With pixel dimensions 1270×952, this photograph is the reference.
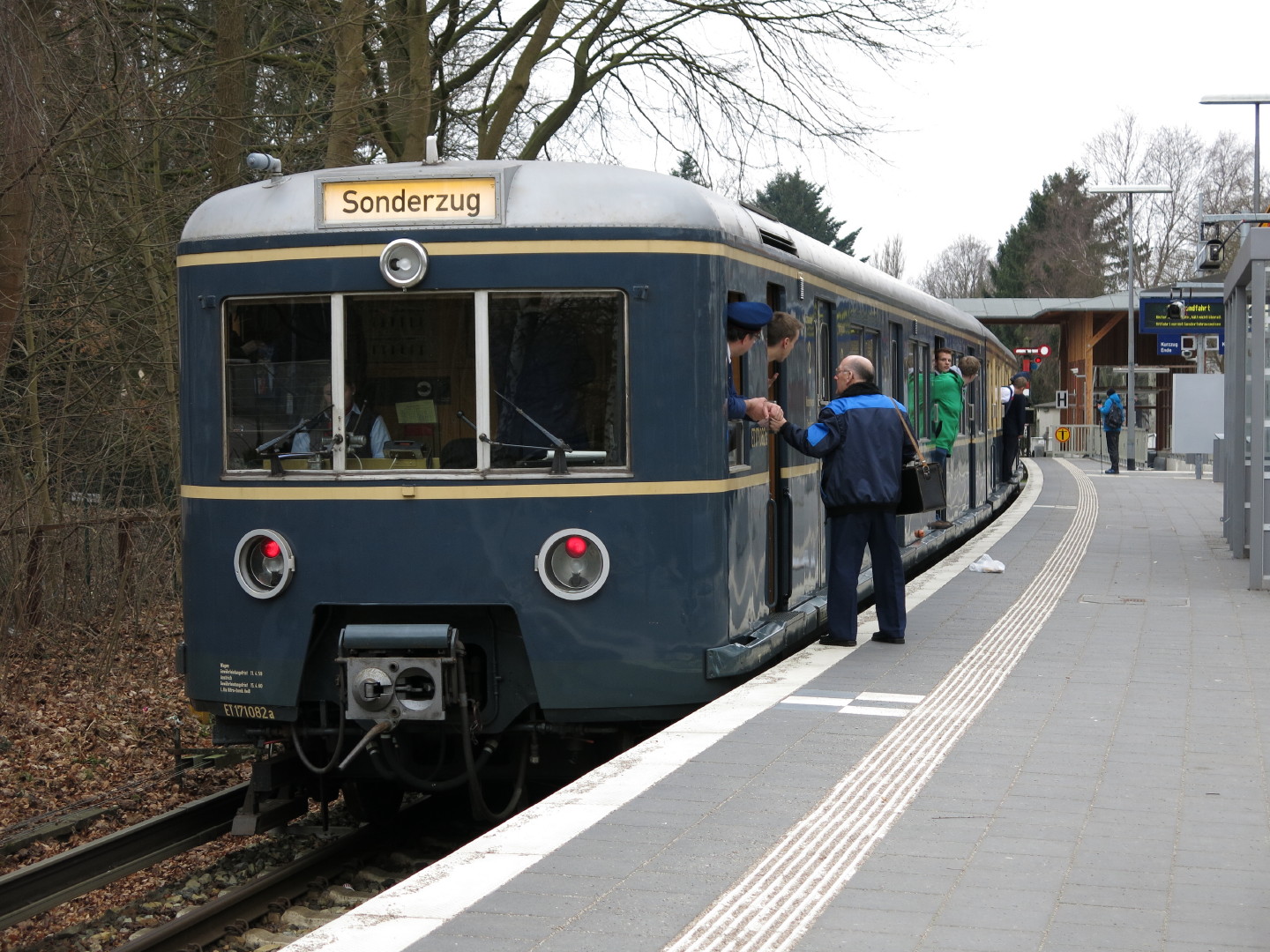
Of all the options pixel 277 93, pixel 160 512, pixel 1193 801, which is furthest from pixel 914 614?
pixel 277 93

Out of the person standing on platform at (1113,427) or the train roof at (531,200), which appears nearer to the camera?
the train roof at (531,200)

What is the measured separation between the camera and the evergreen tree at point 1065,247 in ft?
256

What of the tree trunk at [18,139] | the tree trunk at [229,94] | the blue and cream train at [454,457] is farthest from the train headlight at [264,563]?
the tree trunk at [229,94]

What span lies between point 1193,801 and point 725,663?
2.16 metres

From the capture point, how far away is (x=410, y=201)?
22.8 ft

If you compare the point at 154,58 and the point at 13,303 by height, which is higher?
the point at 154,58

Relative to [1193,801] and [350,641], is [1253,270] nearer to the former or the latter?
[1193,801]

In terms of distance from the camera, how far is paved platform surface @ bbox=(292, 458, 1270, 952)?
4.21 meters

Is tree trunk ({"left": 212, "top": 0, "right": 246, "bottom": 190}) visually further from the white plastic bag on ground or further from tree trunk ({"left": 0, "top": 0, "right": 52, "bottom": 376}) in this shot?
the white plastic bag on ground

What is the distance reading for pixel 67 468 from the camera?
13633 millimetres

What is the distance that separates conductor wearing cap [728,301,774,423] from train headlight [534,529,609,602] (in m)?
0.97

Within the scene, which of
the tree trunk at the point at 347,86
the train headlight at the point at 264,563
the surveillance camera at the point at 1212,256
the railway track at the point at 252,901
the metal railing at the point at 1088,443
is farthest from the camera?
the metal railing at the point at 1088,443

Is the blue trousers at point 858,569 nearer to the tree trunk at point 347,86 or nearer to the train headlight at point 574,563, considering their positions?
the train headlight at point 574,563

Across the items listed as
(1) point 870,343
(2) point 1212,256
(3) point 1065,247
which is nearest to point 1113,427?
(2) point 1212,256
